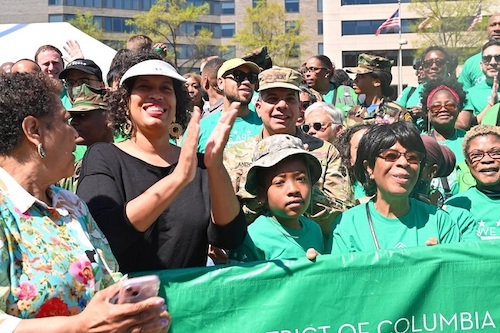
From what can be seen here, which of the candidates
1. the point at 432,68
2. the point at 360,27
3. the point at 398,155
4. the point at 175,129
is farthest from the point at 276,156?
the point at 360,27

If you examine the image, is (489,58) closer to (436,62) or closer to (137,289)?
(436,62)

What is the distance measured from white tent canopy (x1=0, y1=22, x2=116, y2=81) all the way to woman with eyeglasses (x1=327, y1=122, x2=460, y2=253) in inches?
322

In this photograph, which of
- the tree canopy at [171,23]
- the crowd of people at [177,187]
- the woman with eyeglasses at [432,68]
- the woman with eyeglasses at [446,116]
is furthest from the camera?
the tree canopy at [171,23]

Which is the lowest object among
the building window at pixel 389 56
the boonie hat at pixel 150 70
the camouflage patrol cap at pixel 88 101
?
the camouflage patrol cap at pixel 88 101

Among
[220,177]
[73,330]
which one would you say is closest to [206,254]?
[220,177]

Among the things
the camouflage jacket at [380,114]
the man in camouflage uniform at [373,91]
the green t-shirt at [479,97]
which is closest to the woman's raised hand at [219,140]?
the camouflage jacket at [380,114]

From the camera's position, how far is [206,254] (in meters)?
3.60

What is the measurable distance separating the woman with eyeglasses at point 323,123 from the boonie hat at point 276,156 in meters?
1.91

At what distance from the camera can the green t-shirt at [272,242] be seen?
12.7 ft

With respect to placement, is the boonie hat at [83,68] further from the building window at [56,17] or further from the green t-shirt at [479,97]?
the building window at [56,17]

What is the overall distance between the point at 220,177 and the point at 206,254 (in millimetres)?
451

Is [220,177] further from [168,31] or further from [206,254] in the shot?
[168,31]

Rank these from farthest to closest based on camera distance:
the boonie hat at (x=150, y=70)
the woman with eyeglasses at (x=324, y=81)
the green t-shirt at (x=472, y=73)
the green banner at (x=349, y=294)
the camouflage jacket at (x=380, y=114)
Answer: the woman with eyeglasses at (x=324, y=81)
the green t-shirt at (x=472, y=73)
the camouflage jacket at (x=380, y=114)
the boonie hat at (x=150, y=70)
the green banner at (x=349, y=294)

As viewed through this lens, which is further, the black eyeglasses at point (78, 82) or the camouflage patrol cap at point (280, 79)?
the black eyeglasses at point (78, 82)
